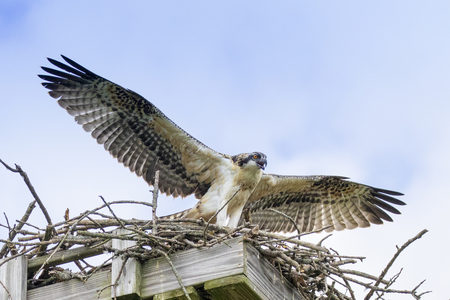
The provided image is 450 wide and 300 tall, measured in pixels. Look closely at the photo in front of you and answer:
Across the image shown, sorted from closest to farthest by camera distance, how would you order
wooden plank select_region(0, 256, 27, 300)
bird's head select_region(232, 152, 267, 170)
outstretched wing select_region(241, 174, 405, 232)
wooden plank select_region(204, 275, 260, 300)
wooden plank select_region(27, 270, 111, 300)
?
wooden plank select_region(204, 275, 260, 300)
wooden plank select_region(27, 270, 111, 300)
wooden plank select_region(0, 256, 27, 300)
bird's head select_region(232, 152, 267, 170)
outstretched wing select_region(241, 174, 405, 232)

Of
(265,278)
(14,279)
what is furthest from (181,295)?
(14,279)

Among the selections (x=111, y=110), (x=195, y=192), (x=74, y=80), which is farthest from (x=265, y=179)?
(x=74, y=80)

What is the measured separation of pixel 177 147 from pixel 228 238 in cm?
330

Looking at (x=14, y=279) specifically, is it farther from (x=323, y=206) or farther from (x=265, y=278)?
(x=323, y=206)

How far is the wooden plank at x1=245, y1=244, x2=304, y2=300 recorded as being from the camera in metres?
3.83

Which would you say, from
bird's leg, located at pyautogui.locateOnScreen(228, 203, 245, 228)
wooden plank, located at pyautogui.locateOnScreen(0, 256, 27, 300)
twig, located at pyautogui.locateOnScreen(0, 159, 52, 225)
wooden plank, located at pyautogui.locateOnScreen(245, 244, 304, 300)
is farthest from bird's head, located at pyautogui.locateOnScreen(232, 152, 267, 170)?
wooden plank, located at pyautogui.locateOnScreen(0, 256, 27, 300)

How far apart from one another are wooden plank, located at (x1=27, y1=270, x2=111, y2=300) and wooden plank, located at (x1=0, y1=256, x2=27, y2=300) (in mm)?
101

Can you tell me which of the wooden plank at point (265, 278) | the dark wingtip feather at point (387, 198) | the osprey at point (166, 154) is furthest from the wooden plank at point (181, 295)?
the dark wingtip feather at point (387, 198)

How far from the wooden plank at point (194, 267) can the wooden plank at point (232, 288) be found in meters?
0.03

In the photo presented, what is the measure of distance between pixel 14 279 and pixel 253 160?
3.35m

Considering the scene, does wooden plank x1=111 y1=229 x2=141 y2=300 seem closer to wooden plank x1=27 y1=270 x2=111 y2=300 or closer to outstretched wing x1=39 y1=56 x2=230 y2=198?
wooden plank x1=27 y1=270 x2=111 y2=300

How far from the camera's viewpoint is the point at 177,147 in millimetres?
7137

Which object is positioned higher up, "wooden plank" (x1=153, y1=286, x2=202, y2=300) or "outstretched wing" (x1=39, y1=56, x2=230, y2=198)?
"outstretched wing" (x1=39, y1=56, x2=230, y2=198)

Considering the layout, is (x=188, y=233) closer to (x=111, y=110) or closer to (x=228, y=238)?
(x=228, y=238)
